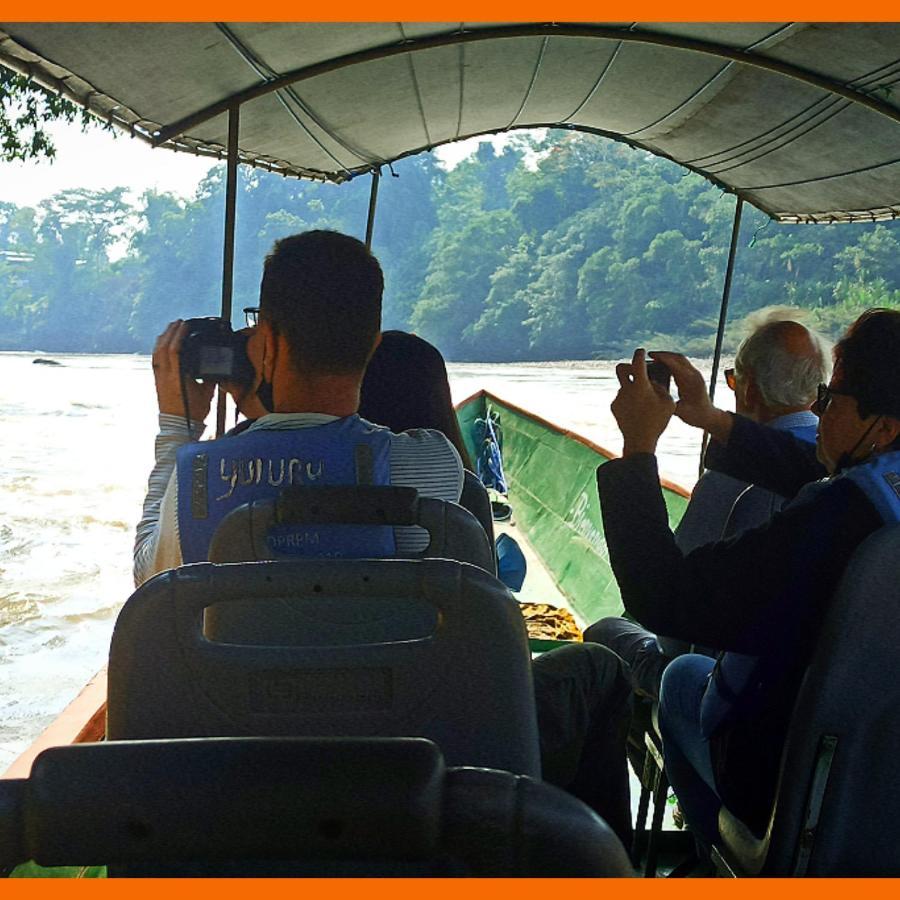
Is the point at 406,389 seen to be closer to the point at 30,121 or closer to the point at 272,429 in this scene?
the point at 272,429

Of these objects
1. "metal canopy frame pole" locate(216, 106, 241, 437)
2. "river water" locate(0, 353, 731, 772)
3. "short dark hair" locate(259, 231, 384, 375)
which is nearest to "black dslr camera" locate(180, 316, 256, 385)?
"short dark hair" locate(259, 231, 384, 375)

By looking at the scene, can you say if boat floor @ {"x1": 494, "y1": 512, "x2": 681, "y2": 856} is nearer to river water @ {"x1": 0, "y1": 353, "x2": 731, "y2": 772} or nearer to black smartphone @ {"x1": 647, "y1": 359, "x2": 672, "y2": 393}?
river water @ {"x1": 0, "y1": 353, "x2": 731, "y2": 772}

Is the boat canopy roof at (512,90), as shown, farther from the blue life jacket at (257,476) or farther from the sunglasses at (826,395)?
the sunglasses at (826,395)

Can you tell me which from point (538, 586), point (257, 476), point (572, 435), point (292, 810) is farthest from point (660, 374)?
point (572, 435)

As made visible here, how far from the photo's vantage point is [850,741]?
1462 mm

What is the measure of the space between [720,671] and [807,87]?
2501 mm

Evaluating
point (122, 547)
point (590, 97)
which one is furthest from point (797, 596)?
point (122, 547)

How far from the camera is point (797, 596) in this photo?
154 cm

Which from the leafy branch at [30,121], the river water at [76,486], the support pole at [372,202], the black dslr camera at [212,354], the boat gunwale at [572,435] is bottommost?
the river water at [76,486]

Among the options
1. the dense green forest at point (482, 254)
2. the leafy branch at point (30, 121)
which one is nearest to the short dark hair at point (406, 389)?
the leafy branch at point (30, 121)

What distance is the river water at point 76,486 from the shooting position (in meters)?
12.1

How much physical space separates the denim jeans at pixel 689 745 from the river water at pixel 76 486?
11.0 ft

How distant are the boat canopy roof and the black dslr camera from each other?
1001 millimetres

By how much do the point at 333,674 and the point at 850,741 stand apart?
2.58 ft
